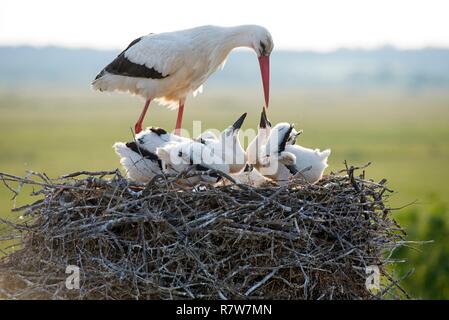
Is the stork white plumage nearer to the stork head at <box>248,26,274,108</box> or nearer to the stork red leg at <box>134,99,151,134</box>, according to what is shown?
the stork head at <box>248,26,274,108</box>

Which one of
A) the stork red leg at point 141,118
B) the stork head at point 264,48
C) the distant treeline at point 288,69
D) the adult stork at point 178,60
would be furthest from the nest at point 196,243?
the distant treeline at point 288,69

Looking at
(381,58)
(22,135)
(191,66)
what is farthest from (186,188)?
(381,58)

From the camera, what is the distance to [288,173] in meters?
7.29

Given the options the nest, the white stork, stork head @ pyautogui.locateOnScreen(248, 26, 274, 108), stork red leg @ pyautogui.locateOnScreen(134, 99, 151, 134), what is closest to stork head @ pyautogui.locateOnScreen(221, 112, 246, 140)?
the white stork

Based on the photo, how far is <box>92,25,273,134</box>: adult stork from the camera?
332 inches

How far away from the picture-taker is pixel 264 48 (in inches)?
331

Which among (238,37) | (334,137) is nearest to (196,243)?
(238,37)

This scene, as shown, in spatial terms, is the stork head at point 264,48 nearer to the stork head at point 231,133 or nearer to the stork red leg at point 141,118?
the stork head at point 231,133

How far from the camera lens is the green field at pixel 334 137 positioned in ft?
50.0

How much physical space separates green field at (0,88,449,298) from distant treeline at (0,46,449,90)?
27238mm

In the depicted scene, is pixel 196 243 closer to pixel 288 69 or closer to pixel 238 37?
pixel 238 37

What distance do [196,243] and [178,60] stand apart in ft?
9.43
